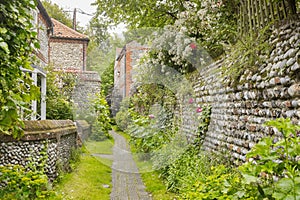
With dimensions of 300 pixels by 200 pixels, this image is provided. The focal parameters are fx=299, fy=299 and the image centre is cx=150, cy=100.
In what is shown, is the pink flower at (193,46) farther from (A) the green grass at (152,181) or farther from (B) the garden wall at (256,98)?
(A) the green grass at (152,181)

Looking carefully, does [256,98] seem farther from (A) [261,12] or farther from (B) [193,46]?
(B) [193,46]

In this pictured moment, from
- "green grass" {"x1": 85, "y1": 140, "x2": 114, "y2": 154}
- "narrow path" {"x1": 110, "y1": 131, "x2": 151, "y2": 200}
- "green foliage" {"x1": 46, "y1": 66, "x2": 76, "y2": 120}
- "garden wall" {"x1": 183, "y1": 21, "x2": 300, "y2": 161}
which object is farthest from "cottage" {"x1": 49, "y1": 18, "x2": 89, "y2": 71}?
"garden wall" {"x1": 183, "y1": 21, "x2": 300, "y2": 161}

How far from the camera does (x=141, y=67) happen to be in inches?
316

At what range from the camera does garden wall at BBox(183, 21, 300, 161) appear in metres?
3.13

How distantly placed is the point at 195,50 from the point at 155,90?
183cm

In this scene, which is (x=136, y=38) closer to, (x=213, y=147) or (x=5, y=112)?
(x=213, y=147)

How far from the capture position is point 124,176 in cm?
718

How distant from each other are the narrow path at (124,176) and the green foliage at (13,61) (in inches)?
112

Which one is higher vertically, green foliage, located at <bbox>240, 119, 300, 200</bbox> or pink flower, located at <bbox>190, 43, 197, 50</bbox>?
pink flower, located at <bbox>190, 43, 197, 50</bbox>

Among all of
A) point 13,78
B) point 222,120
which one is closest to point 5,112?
point 13,78

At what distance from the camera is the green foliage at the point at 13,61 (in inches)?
112

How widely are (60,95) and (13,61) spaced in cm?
939

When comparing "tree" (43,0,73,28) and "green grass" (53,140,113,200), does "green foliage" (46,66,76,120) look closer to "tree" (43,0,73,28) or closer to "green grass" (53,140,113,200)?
"green grass" (53,140,113,200)

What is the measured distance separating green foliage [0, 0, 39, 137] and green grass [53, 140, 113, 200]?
1.70 m
